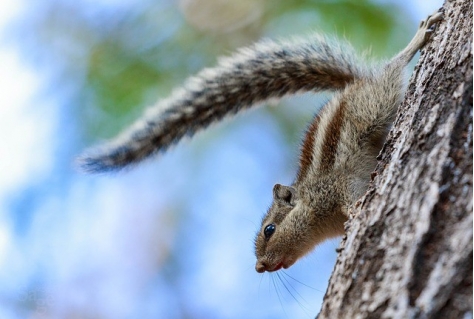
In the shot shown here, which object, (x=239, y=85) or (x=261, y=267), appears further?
(x=239, y=85)

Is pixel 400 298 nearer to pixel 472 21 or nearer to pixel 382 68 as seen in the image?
pixel 472 21

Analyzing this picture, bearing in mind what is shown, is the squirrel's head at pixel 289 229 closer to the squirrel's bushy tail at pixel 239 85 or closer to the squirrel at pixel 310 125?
the squirrel at pixel 310 125

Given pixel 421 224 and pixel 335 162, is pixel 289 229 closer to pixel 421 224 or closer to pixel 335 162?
pixel 335 162

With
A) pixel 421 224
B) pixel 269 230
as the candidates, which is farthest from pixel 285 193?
pixel 421 224

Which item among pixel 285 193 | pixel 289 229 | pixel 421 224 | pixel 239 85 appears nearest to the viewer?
pixel 421 224

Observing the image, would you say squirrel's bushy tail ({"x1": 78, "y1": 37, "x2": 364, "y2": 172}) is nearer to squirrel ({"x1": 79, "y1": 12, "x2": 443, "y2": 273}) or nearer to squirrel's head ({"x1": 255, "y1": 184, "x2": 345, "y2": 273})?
squirrel ({"x1": 79, "y1": 12, "x2": 443, "y2": 273})
